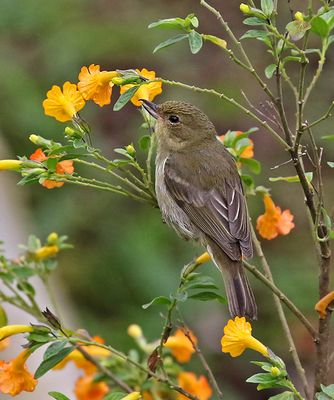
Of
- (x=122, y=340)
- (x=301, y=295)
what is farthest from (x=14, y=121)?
(x=301, y=295)

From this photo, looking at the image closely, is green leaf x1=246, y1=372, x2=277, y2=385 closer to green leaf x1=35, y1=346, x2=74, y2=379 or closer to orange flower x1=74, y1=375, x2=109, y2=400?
green leaf x1=35, y1=346, x2=74, y2=379

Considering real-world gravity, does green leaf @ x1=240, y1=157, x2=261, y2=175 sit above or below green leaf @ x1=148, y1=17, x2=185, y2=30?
below

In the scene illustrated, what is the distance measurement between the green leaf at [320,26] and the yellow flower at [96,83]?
504mm

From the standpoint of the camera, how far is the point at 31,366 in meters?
4.68

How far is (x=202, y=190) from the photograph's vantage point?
3086mm

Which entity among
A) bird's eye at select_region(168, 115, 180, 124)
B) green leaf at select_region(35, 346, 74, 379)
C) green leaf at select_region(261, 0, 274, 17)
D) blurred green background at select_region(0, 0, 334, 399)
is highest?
green leaf at select_region(261, 0, 274, 17)

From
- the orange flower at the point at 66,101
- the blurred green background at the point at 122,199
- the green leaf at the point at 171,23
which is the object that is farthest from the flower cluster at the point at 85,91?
the blurred green background at the point at 122,199

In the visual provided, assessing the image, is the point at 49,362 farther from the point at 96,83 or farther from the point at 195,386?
the point at 195,386

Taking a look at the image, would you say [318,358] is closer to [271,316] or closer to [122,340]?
[122,340]

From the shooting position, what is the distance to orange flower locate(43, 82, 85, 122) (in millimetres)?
2266

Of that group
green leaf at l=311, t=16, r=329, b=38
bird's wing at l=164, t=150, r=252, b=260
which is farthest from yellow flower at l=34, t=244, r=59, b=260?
green leaf at l=311, t=16, r=329, b=38

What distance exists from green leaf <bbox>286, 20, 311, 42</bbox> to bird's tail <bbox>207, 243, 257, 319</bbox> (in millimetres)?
847

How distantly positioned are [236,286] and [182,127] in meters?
0.79

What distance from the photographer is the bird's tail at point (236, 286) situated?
2.53 m
